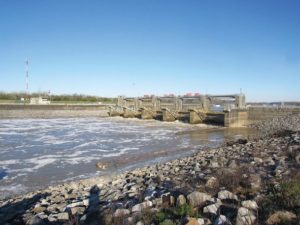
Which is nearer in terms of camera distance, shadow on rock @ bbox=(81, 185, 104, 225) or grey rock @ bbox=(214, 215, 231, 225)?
grey rock @ bbox=(214, 215, 231, 225)

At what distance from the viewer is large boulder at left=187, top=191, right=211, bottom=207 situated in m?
4.64

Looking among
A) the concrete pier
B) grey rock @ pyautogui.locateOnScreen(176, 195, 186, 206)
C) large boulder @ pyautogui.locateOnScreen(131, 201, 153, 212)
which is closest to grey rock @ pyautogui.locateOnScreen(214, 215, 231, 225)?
grey rock @ pyautogui.locateOnScreen(176, 195, 186, 206)

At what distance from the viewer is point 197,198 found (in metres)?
4.70

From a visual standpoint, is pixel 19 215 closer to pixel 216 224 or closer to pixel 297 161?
pixel 216 224

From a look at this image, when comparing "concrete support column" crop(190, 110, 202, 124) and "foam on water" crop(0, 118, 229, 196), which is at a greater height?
"concrete support column" crop(190, 110, 202, 124)

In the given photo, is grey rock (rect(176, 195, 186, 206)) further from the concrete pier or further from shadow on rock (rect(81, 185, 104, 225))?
the concrete pier

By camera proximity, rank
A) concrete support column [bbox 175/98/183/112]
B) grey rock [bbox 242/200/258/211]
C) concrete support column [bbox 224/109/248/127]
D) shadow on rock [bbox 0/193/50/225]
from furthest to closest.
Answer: concrete support column [bbox 175/98/183/112]
concrete support column [bbox 224/109/248/127]
shadow on rock [bbox 0/193/50/225]
grey rock [bbox 242/200/258/211]

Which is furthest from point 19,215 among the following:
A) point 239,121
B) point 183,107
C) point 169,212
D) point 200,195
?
point 183,107

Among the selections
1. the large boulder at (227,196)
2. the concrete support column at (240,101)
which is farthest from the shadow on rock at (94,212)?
the concrete support column at (240,101)

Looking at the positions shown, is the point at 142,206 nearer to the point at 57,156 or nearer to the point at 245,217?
the point at 245,217

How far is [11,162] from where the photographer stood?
13.6 m

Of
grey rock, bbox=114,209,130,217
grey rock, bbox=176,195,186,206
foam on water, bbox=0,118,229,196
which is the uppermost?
grey rock, bbox=176,195,186,206

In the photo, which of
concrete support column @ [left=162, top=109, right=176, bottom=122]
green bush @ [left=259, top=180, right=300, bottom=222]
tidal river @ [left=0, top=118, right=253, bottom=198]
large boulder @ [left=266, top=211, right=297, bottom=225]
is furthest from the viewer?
concrete support column @ [left=162, top=109, right=176, bottom=122]

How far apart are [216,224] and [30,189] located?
701 centimetres
